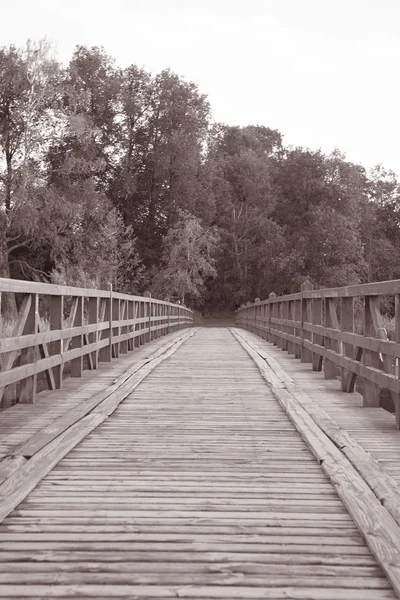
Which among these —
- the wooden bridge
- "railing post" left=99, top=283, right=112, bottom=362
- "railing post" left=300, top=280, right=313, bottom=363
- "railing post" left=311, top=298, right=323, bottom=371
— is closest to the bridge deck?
the wooden bridge

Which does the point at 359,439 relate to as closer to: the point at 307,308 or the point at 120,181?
the point at 307,308

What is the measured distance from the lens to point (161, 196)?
44125 mm

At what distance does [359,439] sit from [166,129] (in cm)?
3947

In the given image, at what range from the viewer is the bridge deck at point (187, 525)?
94.5 inches

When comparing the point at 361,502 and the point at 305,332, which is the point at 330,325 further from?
the point at 361,502

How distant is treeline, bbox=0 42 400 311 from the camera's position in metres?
27.0

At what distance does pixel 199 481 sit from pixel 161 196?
135 ft

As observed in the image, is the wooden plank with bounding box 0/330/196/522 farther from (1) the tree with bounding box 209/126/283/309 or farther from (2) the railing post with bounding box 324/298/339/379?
(1) the tree with bounding box 209/126/283/309

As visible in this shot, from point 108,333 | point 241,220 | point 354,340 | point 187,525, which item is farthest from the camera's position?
point 241,220

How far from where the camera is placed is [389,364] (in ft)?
19.1

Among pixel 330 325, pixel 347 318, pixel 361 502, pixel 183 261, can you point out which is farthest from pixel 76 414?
pixel 183 261

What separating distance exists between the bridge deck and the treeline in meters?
22.3

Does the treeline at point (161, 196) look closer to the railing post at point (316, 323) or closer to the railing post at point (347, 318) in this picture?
the railing post at point (316, 323)

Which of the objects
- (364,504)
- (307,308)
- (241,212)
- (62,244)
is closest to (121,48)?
(241,212)
